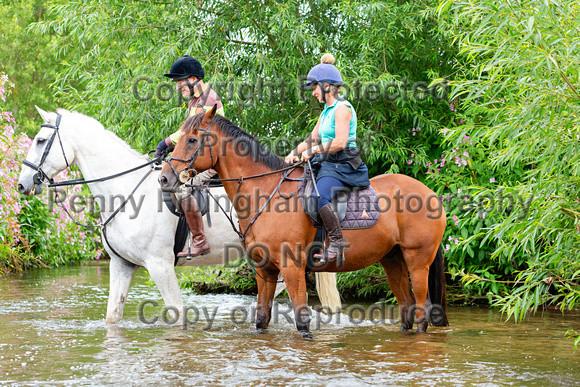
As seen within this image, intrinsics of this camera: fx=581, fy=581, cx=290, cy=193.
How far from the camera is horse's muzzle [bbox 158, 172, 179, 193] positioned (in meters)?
5.23

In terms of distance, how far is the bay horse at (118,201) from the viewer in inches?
242

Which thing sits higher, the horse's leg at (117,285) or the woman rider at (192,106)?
the woman rider at (192,106)

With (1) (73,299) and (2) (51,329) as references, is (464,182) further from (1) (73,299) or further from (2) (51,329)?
(1) (73,299)

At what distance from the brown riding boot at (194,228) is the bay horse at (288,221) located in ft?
1.98

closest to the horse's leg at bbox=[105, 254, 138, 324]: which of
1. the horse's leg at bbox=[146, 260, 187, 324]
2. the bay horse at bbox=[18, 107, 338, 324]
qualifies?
the bay horse at bbox=[18, 107, 338, 324]

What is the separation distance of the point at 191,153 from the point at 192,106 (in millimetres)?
1033

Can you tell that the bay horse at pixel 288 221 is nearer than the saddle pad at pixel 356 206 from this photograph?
Yes

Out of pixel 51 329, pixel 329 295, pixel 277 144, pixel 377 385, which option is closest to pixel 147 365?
pixel 377 385

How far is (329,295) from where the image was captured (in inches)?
286

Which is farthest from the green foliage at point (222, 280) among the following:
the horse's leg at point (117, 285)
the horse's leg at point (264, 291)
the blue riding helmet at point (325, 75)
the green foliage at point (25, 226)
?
the blue riding helmet at point (325, 75)

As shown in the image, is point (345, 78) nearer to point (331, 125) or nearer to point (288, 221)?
point (331, 125)

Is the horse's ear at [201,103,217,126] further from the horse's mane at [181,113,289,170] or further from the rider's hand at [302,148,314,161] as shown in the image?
the rider's hand at [302,148,314,161]

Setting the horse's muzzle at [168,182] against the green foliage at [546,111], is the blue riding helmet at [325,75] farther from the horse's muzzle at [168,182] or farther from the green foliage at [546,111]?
the horse's muzzle at [168,182]

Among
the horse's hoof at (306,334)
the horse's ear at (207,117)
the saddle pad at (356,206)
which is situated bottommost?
the horse's hoof at (306,334)
